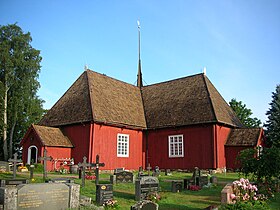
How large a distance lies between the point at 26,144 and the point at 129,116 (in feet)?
28.9

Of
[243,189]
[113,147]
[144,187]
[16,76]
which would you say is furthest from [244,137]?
[16,76]

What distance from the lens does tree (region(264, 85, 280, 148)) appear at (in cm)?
2986

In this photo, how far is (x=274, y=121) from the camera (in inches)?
1254

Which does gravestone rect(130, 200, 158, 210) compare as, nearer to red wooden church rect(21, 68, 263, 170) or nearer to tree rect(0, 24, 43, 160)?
red wooden church rect(21, 68, 263, 170)

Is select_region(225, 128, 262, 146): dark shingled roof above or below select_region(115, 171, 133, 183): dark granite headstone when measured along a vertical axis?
above

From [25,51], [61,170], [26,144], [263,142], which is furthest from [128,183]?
[25,51]

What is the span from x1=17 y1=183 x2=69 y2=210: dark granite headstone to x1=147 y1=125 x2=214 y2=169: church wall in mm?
16487

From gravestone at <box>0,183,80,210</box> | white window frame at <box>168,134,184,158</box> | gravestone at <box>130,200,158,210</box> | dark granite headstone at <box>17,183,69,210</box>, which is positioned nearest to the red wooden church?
white window frame at <box>168,134,184,158</box>

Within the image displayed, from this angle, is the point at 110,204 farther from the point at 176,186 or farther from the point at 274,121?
the point at 274,121

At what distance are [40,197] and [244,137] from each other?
65.6 feet

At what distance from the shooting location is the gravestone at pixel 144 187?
1226 centimetres

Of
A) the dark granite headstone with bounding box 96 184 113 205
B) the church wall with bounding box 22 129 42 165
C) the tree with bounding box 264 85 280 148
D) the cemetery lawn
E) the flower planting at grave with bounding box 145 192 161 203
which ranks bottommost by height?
the cemetery lawn

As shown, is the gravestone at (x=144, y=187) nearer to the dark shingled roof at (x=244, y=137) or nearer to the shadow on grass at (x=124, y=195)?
the shadow on grass at (x=124, y=195)

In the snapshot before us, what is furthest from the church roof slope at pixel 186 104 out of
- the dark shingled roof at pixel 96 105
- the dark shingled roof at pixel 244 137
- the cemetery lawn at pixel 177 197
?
the cemetery lawn at pixel 177 197
